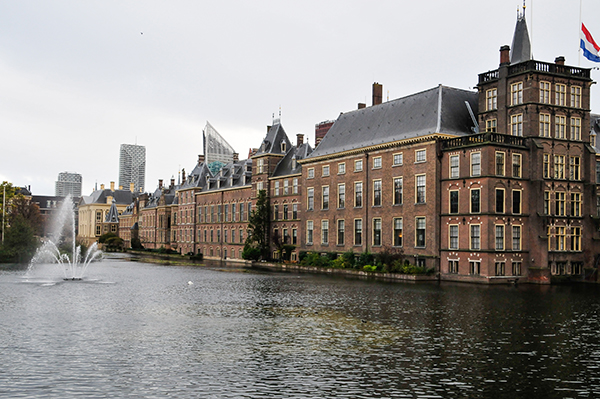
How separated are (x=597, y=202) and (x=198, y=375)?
53038 millimetres

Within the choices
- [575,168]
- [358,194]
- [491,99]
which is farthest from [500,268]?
[358,194]

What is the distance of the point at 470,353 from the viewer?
781 inches

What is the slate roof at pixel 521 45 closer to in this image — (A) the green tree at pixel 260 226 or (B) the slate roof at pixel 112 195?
(A) the green tree at pixel 260 226

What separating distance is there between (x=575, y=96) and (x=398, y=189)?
61.1 feet

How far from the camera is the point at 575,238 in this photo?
55062mm

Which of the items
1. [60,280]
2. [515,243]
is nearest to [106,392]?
[60,280]

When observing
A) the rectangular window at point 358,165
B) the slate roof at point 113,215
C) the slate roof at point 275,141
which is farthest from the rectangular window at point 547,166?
the slate roof at point 113,215

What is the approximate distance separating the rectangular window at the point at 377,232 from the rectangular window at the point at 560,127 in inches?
765

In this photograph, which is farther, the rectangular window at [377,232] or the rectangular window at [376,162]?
the rectangular window at [376,162]

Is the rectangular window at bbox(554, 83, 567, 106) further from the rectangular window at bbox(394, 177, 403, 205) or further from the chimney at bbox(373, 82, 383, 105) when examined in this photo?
the chimney at bbox(373, 82, 383, 105)

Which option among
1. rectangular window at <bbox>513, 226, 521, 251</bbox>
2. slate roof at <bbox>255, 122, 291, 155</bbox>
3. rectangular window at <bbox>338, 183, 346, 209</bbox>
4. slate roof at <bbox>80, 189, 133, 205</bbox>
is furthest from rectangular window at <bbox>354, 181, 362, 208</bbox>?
slate roof at <bbox>80, 189, 133, 205</bbox>

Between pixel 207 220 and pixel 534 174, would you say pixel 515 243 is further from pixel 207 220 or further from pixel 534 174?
pixel 207 220

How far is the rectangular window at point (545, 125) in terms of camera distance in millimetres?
53312

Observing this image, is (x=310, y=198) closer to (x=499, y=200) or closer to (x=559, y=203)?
(x=499, y=200)
